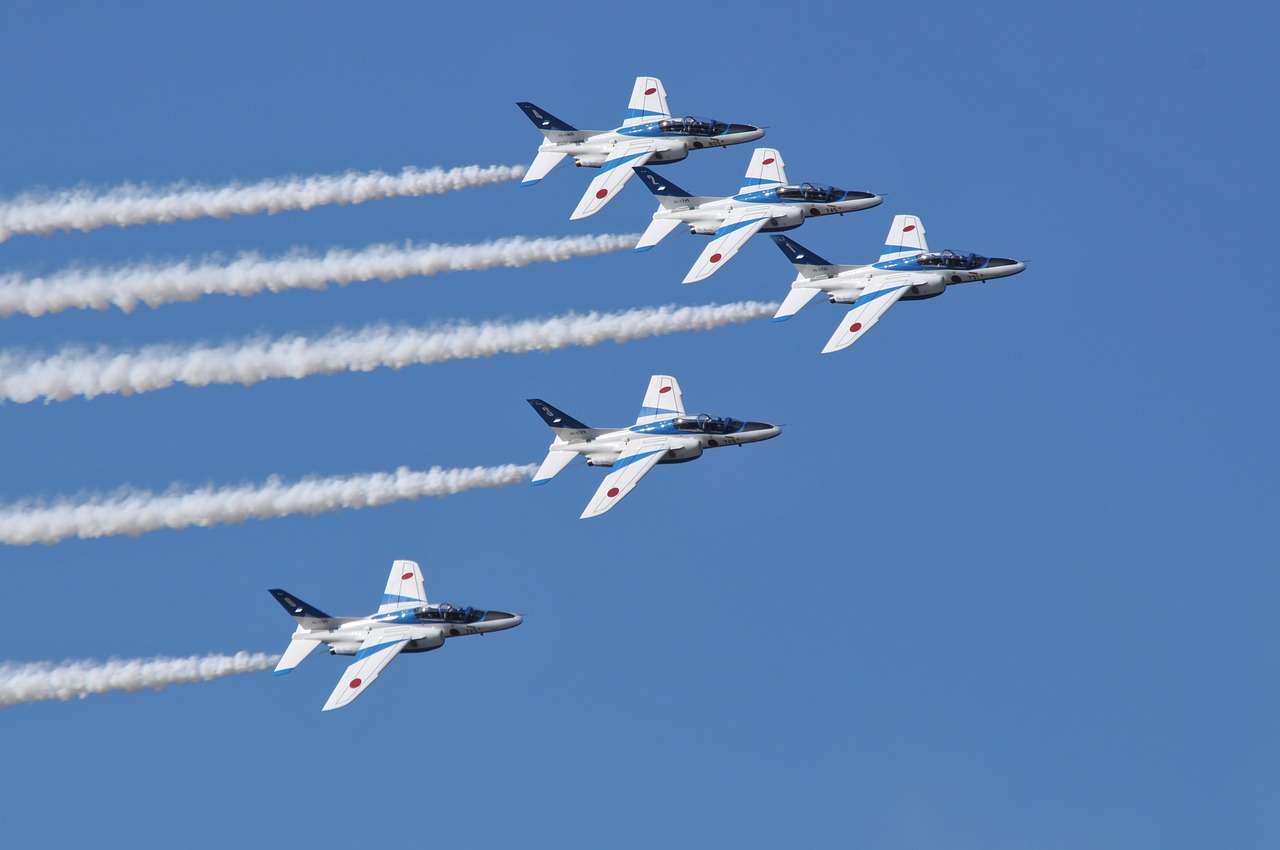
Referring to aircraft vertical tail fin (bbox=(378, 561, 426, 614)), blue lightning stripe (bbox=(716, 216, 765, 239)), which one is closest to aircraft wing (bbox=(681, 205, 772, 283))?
blue lightning stripe (bbox=(716, 216, 765, 239))

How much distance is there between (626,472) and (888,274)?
1480 centimetres

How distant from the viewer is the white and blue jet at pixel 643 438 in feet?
337

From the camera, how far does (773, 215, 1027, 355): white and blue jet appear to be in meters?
107

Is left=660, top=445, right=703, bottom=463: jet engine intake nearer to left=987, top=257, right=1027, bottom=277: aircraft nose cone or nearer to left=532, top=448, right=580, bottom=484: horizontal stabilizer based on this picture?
left=532, top=448, right=580, bottom=484: horizontal stabilizer

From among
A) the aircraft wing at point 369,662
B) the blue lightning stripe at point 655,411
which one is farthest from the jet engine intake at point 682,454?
the aircraft wing at point 369,662

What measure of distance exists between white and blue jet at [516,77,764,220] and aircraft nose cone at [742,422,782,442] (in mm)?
12115

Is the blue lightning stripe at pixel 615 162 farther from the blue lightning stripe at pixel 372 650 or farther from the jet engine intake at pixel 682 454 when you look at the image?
the blue lightning stripe at pixel 372 650

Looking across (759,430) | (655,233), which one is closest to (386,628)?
(759,430)

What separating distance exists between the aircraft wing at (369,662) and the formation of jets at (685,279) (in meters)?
0.06

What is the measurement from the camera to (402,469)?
10425cm

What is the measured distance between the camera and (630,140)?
11288 cm

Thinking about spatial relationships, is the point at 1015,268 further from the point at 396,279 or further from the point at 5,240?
the point at 5,240

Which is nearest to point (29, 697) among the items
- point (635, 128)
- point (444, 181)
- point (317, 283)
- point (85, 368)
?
point (85, 368)

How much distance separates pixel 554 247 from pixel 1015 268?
20.3 metres
